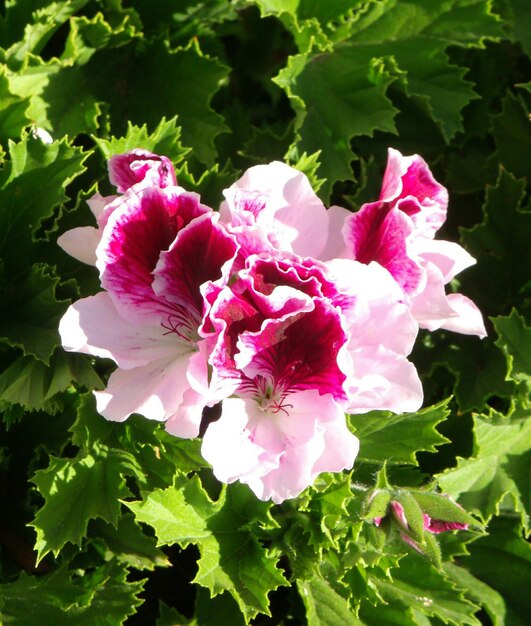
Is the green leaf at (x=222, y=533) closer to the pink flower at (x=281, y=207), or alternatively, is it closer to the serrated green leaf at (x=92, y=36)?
the pink flower at (x=281, y=207)

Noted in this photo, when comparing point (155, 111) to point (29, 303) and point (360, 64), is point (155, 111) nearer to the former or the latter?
point (360, 64)

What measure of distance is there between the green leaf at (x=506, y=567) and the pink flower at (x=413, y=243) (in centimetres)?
90

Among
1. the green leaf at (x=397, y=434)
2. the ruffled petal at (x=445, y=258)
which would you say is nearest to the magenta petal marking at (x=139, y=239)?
the ruffled petal at (x=445, y=258)

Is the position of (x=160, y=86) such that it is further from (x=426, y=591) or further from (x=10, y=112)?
(x=426, y=591)

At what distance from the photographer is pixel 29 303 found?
65.5 inches

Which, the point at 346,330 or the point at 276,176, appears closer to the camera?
the point at 346,330

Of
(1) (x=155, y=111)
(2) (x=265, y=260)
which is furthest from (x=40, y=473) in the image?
(1) (x=155, y=111)

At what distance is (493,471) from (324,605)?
1.55 feet

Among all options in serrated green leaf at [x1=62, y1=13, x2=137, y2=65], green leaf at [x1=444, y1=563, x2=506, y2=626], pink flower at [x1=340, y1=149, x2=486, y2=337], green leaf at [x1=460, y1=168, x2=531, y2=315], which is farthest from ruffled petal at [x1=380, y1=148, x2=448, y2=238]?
green leaf at [x1=444, y1=563, x2=506, y2=626]

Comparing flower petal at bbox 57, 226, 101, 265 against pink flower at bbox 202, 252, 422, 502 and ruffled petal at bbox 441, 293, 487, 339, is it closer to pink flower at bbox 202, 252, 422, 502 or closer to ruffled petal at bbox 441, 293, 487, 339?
pink flower at bbox 202, 252, 422, 502

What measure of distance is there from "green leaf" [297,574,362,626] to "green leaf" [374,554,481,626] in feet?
0.45

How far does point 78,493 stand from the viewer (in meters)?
1.64

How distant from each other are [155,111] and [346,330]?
1109 millimetres

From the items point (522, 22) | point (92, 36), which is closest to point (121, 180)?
point (92, 36)
